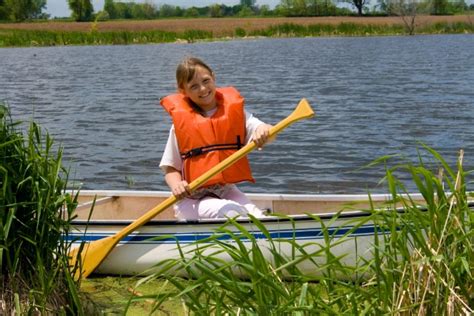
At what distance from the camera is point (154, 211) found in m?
4.45

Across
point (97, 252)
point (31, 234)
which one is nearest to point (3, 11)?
point (97, 252)

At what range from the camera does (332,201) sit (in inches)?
195

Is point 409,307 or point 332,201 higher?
point 409,307

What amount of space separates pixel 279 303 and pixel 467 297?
0.52 m

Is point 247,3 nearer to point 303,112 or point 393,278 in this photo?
point 303,112

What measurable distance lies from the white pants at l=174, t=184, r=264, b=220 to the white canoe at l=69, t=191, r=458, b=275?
17 centimetres

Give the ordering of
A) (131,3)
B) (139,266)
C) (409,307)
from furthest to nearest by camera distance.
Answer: (131,3) < (139,266) < (409,307)

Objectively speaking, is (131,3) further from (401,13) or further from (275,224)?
(275,224)

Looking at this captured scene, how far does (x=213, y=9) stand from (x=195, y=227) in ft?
268

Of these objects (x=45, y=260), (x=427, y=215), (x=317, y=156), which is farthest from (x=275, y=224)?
(x=317, y=156)

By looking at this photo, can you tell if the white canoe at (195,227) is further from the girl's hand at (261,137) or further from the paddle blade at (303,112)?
the paddle blade at (303,112)

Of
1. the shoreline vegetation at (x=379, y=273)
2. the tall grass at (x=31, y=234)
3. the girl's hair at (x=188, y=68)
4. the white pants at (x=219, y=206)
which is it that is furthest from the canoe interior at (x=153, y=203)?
the shoreline vegetation at (x=379, y=273)

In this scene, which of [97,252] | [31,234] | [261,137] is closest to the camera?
[31,234]

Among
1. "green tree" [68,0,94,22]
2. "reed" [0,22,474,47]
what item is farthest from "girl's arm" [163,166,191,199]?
"green tree" [68,0,94,22]
